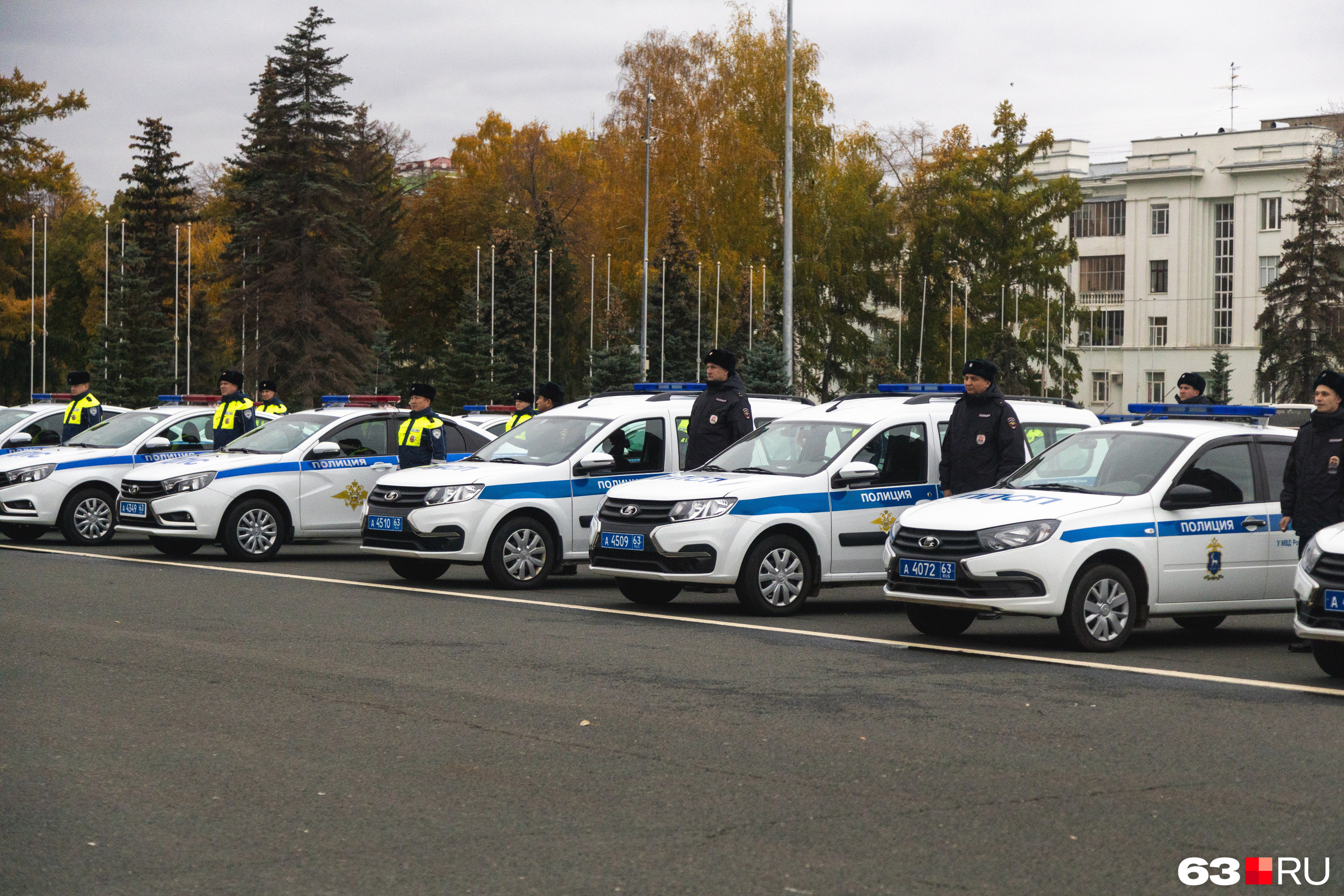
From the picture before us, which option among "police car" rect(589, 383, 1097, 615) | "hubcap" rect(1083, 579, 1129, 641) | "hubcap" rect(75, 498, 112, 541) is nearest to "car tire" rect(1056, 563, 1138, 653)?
"hubcap" rect(1083, 579, 1129, 641)

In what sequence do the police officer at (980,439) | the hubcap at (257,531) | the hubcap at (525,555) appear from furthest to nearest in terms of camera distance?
the hubcap at (257,531), the hubcap at (525,555), the police officer at (980,439)

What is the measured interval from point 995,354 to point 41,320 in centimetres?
4211

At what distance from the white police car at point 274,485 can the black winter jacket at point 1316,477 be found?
9407 mm

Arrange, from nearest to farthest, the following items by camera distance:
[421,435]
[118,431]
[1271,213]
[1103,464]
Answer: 1. [1103,464]
2. [421,435]
3. [118,431]
4. [1271,213]

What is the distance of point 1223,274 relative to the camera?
3770 inches

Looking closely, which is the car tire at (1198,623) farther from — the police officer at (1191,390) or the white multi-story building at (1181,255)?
the white multi-story building at (1181,255)

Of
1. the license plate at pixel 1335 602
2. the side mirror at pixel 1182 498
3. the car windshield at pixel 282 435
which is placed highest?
the car windshield at pixel 282 435

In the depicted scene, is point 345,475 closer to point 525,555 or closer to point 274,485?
point 274,485

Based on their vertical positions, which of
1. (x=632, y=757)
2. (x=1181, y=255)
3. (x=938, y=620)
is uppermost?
(x=1181, y=255)

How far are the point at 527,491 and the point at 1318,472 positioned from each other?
7.08 m

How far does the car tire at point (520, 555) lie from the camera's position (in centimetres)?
1537

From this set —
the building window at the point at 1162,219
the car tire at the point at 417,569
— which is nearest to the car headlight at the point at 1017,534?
the car tire at the point at 417,569

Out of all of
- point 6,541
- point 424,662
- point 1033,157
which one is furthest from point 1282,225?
point 424,662

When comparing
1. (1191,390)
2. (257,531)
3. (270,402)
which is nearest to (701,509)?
(1191,390)
